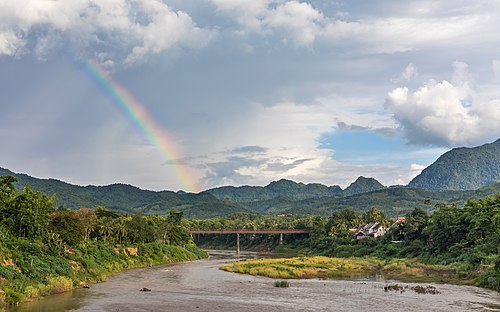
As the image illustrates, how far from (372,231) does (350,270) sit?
63026 millimetres

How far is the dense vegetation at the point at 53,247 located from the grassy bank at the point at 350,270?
2211 centimetres

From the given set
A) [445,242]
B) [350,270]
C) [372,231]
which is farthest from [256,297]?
[372,231]

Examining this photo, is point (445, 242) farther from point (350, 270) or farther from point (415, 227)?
point (350, 270)

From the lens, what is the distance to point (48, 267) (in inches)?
2437

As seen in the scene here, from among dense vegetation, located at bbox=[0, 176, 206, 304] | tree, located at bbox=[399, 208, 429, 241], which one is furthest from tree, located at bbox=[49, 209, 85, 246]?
tree, located at bbox=[399, 208, 429, 241]

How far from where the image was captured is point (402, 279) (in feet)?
→ 274

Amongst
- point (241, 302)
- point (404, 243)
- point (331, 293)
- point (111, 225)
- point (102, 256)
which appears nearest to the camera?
point (241, 302)

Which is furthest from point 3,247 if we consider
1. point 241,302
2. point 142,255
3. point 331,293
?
point 142,255

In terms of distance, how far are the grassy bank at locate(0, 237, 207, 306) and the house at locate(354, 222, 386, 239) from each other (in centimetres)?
7988

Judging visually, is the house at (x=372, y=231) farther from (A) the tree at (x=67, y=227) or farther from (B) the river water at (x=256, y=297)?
(A) the tree at (x=67, y=227)

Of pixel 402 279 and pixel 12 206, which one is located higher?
pixel 12 206

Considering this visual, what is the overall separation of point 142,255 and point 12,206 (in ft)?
139

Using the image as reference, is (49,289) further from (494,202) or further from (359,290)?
(494,202)

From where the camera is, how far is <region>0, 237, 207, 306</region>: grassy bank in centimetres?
5134
